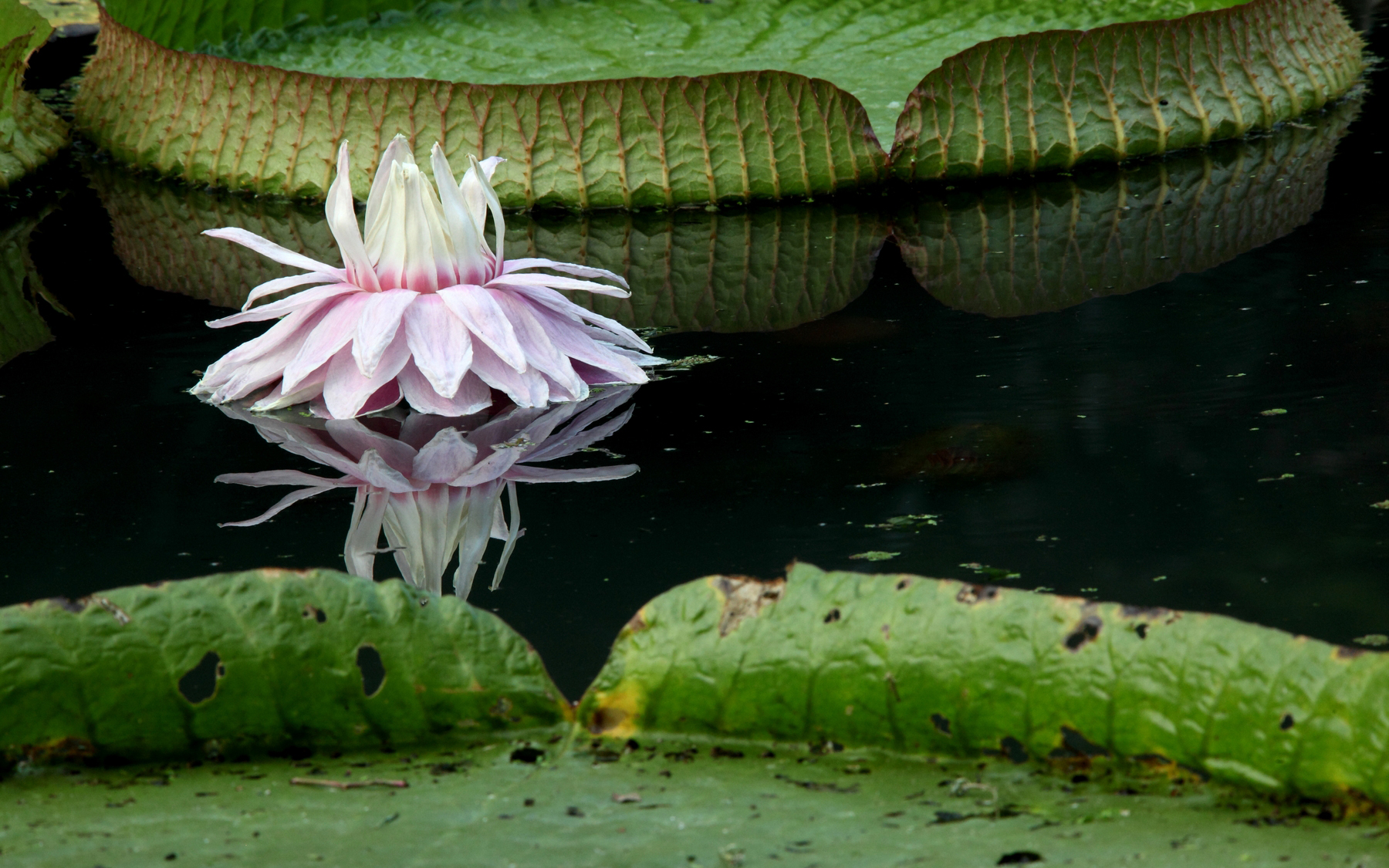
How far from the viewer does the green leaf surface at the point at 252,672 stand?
0.83 metres

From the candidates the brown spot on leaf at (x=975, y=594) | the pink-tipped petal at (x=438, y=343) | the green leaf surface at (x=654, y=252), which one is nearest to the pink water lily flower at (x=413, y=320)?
the pink-tipped petal at (x=438, y=343)

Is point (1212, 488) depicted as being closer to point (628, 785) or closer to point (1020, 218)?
point (628, 785)

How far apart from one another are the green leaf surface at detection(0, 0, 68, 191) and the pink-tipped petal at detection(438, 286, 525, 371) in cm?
157

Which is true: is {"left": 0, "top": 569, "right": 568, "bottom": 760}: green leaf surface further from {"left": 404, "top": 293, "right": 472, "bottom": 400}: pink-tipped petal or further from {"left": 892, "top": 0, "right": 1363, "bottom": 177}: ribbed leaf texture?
{"left": 892, "top": 0, "right": 1363, "bottom": 177}: ribbed leaf texture

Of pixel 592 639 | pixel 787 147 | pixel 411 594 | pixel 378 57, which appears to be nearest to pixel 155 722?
pixel 411 594

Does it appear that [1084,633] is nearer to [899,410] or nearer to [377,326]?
[899,410]

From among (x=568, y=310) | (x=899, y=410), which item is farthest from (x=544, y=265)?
(x=899, y=410)

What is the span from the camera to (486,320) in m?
1.41

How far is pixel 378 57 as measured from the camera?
2928 mm

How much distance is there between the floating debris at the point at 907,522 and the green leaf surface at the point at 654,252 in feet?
2.01

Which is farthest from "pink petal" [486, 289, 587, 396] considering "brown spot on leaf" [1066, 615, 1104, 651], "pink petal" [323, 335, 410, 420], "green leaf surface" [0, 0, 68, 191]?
"green leaf surface" [0, 0, 68, 191]

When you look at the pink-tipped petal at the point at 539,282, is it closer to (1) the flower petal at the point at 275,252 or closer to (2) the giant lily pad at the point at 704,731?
(1) the flower petal at the point at 275,252

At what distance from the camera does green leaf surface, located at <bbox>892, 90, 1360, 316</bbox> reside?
1.81m

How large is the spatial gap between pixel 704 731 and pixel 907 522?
342 mm
